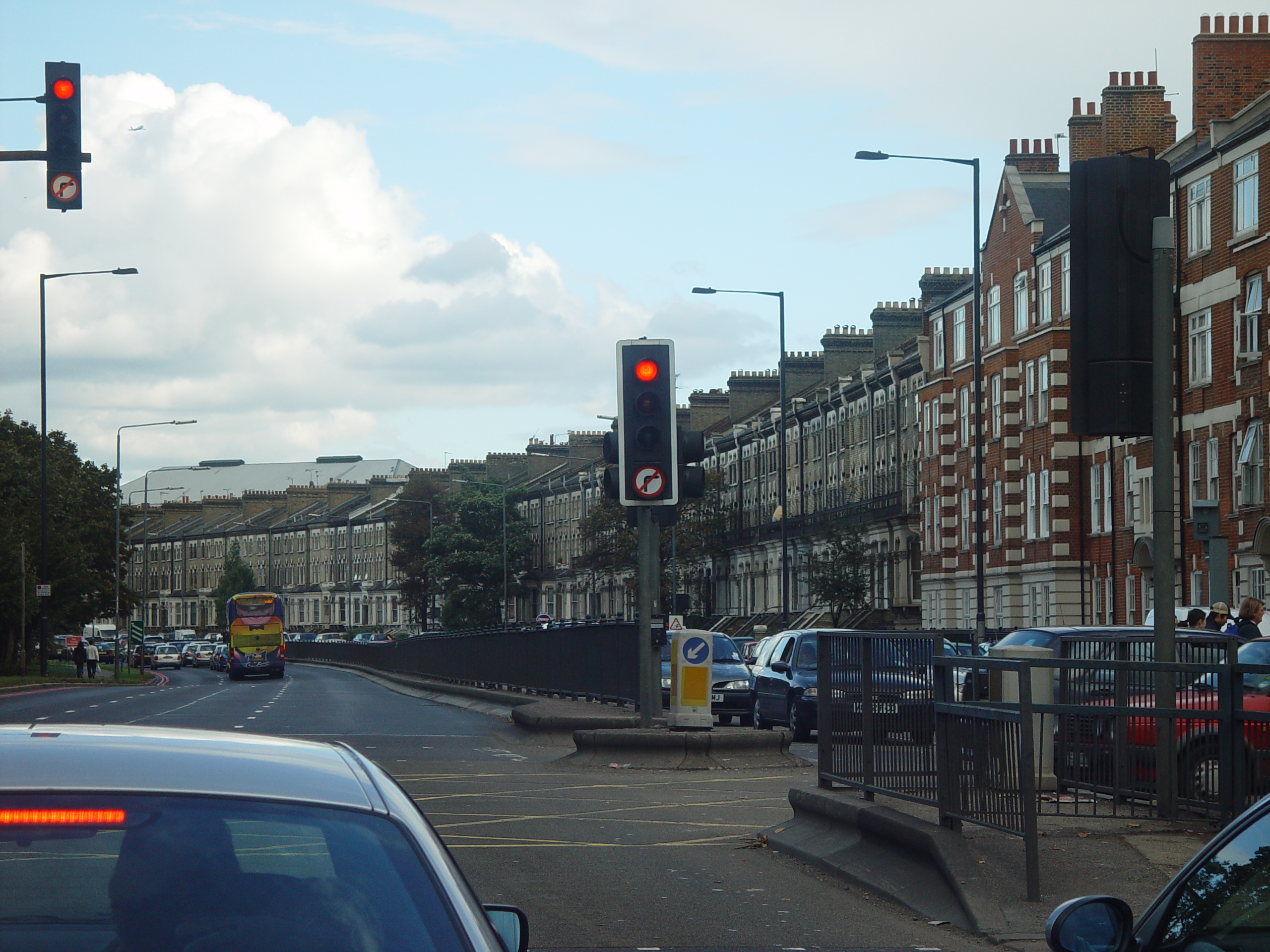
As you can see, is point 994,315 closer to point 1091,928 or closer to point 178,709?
point 178,709

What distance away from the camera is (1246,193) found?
152 ft

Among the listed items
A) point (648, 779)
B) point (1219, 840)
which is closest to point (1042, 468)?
point (648, 779)

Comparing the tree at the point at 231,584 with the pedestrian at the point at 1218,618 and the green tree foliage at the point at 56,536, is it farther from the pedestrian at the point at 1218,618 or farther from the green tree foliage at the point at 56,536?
the pedestrian at the point at 1218,618

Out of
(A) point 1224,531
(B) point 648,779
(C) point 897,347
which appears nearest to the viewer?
(B) point 648,779

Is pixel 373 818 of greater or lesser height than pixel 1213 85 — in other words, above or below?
below

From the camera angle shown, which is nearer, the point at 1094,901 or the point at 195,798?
the point at 195,798

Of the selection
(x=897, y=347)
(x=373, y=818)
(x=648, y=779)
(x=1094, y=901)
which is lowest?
(x=648, y=779)

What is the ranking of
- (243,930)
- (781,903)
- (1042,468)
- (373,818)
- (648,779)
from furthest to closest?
(1042,468) → (648,779) → (781,903) → (373,818) → (243,930)

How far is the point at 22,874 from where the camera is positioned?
131 inches

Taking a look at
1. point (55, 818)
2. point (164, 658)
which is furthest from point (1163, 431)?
point (164, 658)

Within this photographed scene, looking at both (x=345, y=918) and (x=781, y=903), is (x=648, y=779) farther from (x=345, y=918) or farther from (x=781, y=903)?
(x=345, y=918)

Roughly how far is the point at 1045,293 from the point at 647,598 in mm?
45888

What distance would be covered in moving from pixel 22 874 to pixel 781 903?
7112mm

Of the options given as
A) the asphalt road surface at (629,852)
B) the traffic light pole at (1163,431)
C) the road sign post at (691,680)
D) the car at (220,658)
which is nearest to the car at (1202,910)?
the asphalt road surface at (629,852)
